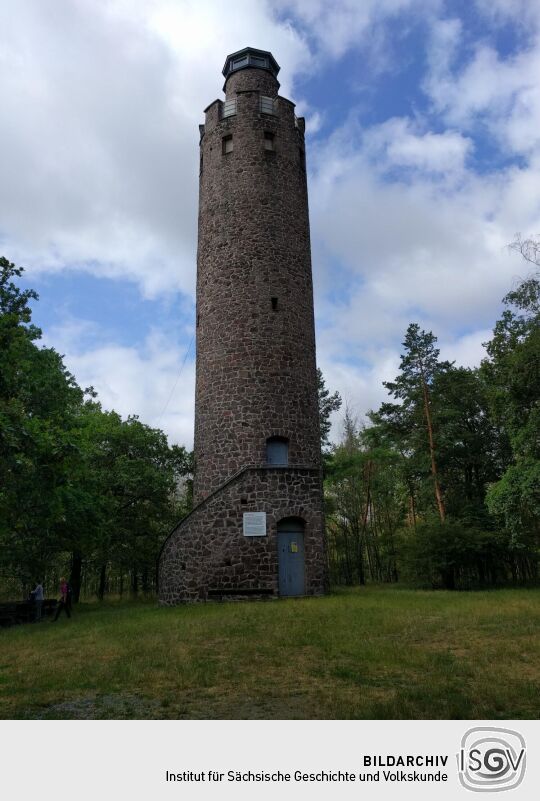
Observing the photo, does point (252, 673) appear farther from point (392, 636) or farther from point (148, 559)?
point (148, 559)

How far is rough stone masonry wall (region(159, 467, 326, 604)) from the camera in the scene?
52.4 ft

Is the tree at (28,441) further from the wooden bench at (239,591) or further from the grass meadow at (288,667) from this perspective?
the wooden bench at (239,591)

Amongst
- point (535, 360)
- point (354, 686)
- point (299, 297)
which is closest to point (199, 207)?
point (299, 297)

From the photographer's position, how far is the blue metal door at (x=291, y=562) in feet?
53.7

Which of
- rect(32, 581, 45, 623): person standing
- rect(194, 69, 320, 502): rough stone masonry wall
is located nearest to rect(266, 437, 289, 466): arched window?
rect(194, 69, 320, 502): rough stone masonry wall

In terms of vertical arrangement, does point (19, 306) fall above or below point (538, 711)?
above

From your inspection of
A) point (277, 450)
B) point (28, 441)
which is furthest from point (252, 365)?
point (28, 441)

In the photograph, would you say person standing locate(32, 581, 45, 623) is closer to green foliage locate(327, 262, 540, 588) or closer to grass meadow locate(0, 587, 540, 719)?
grass meadow locate(0, 587, 540, 719)

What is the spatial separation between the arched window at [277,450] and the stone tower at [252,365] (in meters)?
0.04

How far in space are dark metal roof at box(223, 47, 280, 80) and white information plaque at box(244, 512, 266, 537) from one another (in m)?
18.1

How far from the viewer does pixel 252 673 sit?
6605 millimetres

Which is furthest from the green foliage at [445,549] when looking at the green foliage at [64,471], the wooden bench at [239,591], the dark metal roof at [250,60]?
the dark metal roof at [250,60]

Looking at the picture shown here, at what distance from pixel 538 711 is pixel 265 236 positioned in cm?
1753
